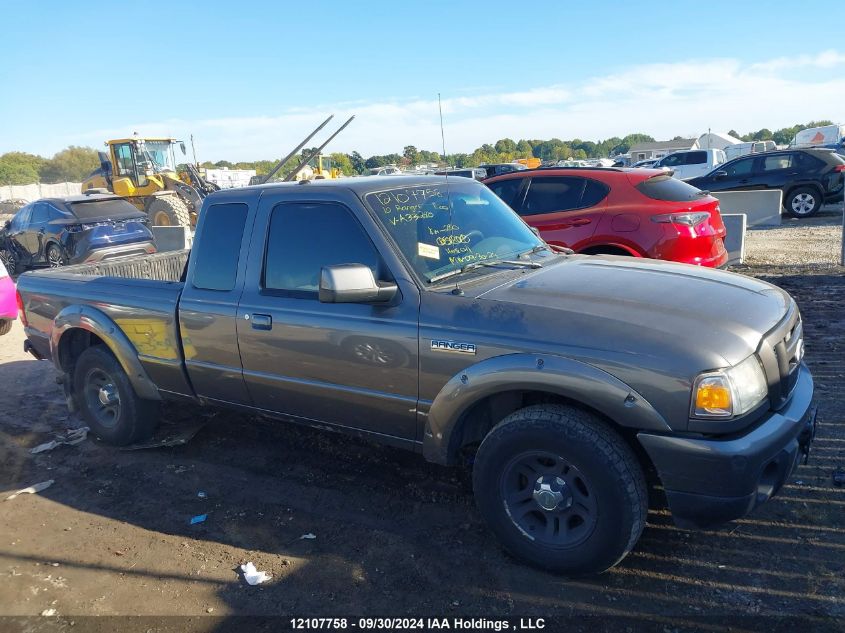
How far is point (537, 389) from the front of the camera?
302 centimetres

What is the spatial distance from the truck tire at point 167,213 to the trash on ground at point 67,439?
44.2 feet

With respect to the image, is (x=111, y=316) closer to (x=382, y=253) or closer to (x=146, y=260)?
(x=146, y=260)

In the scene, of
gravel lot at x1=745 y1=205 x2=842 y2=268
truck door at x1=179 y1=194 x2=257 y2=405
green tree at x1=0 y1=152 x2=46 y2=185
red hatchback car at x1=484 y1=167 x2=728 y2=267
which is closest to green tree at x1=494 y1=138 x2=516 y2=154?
gravel lot at x1=745 y1=205 x2=842 y2=268

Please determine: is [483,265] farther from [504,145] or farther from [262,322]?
[504,145]

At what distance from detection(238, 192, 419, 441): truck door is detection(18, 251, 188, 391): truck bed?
74cm

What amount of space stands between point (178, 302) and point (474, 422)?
2.23 meters

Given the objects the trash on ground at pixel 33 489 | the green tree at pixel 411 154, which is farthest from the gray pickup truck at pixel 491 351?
the green tree at pixel 411 154

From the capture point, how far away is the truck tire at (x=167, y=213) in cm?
1798

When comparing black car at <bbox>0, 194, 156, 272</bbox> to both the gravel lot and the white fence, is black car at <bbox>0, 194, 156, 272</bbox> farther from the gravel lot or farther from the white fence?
the white fence

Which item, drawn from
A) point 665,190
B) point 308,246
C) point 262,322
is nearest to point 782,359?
point 308,246

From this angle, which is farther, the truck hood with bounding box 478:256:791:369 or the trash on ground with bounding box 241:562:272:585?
the trash on ground with bounding box 241:562:272:585

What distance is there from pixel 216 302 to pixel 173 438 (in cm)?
153

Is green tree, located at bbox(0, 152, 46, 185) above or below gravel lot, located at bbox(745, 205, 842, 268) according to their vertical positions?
above

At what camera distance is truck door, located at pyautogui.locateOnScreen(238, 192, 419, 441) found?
345cm
